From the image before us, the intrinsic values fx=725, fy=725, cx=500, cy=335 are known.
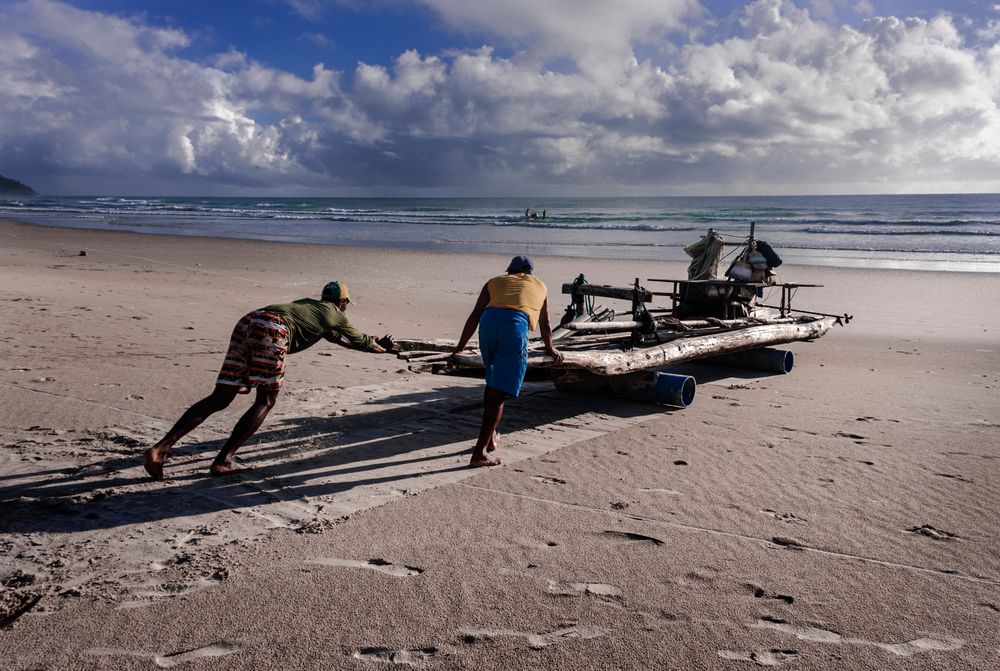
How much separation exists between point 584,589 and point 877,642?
1284 mm

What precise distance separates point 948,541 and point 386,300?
36.7 ft

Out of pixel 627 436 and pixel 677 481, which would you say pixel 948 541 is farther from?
pixel 627 436

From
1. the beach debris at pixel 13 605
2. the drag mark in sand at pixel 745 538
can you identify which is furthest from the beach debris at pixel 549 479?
the beach debris at pixel 13 605

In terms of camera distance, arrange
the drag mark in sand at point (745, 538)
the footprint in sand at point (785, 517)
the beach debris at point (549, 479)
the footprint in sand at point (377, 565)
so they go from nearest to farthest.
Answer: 1. the footprint in sand at point (377, 565)
2. the drag mark in sand at point (745, 538)
3. the footprint in sand at point (785, 517)
4. the beach debris at point (549, 479)

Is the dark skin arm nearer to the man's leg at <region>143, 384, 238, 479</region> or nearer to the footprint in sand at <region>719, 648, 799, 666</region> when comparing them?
the man's leg at <region>143, 384, 238, 479</region>

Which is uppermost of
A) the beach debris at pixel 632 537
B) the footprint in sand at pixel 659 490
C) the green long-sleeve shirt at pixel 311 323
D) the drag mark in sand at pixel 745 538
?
the green long-sleeve shirt at pixel 311 323

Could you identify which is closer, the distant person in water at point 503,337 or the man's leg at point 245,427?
the man's leg at point 245,427

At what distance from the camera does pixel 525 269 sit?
536 cm

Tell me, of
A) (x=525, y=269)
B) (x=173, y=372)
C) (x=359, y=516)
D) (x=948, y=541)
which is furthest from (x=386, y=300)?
(x=948, y=541)

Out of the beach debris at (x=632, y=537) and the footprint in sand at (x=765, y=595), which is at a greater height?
the beach debris at (x=632, y=537)

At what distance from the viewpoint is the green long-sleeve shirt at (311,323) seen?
479cm

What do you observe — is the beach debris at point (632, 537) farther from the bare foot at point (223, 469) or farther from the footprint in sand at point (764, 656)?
the bare foot at point (223, 469)

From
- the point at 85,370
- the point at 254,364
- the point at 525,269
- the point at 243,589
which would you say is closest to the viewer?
the point at 243,589

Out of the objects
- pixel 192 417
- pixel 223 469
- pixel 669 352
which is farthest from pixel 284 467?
pixel 669 352
